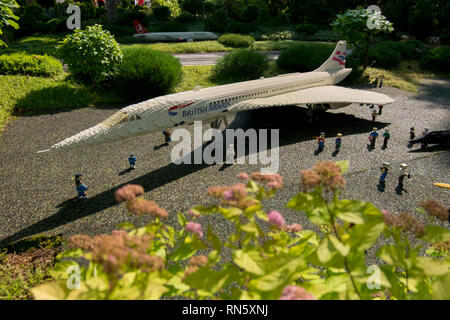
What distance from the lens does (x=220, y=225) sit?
11.3m

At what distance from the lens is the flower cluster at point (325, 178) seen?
304cm

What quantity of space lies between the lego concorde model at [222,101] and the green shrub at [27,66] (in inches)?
790

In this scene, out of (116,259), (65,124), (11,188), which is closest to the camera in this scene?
(116,259)

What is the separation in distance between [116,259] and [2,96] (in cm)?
2774

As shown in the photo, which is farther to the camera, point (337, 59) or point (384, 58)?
point (384, 58)

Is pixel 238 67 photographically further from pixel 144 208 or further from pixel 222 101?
pixel 144 208

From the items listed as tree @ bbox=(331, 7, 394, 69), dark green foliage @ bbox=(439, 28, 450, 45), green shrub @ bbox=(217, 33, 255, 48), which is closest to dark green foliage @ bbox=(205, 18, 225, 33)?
green shrub @ bbox=(217, 33, 255, 48)

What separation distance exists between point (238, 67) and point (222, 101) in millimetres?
14902

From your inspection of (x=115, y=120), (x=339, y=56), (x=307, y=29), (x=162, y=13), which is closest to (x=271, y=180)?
(x=115, y=120)

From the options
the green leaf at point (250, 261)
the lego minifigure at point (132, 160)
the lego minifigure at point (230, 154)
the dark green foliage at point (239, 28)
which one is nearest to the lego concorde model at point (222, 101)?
the lego minifigure at point (132, 160)

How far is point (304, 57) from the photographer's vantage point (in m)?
33.0

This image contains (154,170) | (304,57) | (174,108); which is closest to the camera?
(174,108)

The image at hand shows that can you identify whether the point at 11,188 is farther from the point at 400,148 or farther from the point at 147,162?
the point at 400,148
